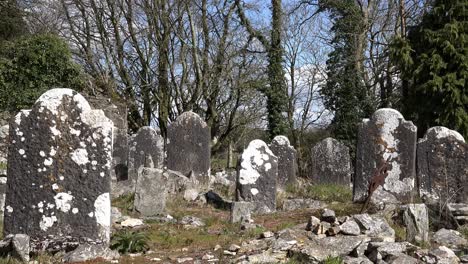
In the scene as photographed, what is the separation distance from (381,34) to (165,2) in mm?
10422

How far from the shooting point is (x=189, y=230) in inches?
319

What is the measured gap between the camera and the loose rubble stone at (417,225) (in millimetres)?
6574

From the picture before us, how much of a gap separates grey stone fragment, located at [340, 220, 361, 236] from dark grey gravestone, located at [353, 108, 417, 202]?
447cm

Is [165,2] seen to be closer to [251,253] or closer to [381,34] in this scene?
[381,34]

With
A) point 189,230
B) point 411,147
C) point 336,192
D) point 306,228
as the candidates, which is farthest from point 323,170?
point 306,228

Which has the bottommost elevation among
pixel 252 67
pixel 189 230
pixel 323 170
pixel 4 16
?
pixel 189 230

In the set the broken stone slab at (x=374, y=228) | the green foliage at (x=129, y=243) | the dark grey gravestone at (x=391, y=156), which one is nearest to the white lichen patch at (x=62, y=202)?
the green foliage at (x=129, y=243)

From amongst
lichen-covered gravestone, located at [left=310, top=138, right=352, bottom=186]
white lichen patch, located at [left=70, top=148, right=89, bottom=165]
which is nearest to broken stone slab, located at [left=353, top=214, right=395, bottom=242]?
white lichen patch, located at [left=70, top=148, right=89, bottom=165]

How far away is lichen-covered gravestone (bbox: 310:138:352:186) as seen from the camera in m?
15.5

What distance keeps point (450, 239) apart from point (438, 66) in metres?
10.6

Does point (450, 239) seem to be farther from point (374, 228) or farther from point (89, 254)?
point (89, 254)

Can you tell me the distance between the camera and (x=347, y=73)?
76.5ft

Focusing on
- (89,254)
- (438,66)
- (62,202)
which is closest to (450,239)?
(89,254)

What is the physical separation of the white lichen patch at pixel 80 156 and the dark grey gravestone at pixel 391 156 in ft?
20.3
